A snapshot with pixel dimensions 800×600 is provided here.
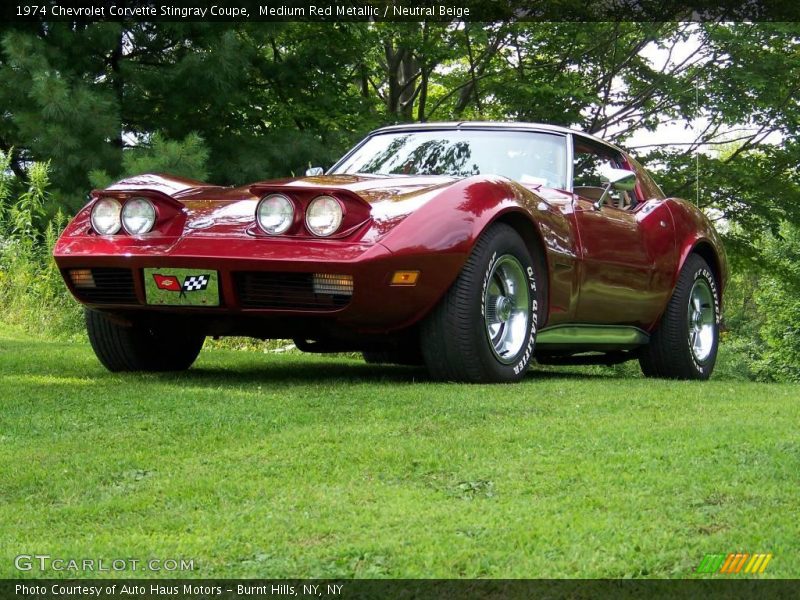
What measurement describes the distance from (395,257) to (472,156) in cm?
157

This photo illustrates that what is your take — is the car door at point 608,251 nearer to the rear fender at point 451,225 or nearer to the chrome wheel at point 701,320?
the chrome wheel at point 701,320

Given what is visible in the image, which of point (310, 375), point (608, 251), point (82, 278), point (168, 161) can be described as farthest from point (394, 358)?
point (168, 161)

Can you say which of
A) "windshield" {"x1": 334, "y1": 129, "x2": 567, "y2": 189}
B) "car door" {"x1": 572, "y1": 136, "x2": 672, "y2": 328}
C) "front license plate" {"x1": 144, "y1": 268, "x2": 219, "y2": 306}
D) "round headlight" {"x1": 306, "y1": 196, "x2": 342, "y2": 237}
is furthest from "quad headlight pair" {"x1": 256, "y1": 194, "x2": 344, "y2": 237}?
"car door" {"x1": 572, "y1": 136, "x2": 672, "y2": 328}

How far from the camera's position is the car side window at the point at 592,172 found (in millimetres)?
7055

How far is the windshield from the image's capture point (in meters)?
6.74

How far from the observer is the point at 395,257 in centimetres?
541

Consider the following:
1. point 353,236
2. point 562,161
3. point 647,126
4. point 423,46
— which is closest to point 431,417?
point 353,236

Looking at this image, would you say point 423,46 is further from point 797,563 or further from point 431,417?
point 797,563

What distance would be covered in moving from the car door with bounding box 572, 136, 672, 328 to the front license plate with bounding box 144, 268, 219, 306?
221cm

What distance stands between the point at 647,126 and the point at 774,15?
2.58m

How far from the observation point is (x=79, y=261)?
584 cm

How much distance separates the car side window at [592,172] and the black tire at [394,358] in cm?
142

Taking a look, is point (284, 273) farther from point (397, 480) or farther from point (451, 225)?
point (397, 480)

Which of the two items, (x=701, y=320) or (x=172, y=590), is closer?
(x=172, y=590)
